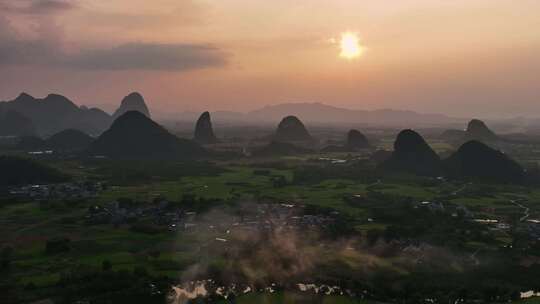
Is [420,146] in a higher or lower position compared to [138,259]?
higher

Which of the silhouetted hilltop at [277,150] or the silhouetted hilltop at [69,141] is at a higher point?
the silhouetted hilltop at [69,141]

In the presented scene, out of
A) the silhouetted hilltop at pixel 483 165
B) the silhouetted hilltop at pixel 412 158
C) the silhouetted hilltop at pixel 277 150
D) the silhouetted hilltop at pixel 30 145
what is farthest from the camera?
the silhouetted hilltop at pixel 30 145

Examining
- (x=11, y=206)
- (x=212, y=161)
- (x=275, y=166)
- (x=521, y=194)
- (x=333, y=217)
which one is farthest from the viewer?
(x=212, y=161)

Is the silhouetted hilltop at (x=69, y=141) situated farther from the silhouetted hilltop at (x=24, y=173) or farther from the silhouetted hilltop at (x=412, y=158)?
the silhouetted hilltop at (x=412, y=158)

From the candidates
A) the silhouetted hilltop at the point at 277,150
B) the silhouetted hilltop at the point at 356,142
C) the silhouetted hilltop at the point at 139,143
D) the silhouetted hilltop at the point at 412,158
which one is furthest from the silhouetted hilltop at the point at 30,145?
the silhouetted hilltop at the point at 412,158

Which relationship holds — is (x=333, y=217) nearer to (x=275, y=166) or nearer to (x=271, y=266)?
(x=271, y=266)

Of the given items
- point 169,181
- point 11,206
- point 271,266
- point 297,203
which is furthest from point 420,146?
point 11,206
